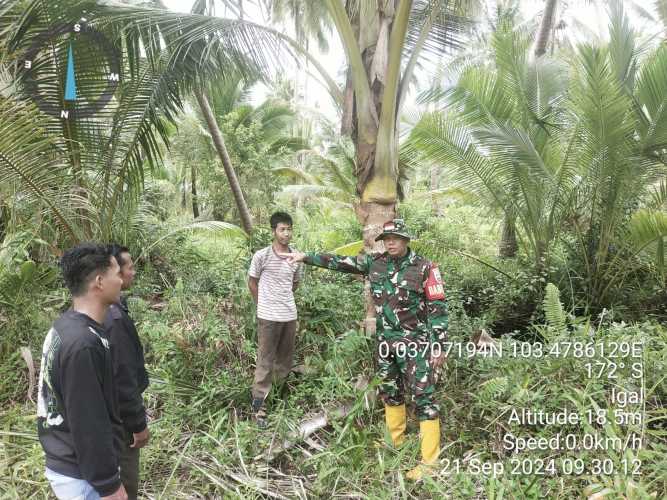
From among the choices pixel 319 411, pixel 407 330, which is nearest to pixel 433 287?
pixel 407 330

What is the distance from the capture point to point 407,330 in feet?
11.4

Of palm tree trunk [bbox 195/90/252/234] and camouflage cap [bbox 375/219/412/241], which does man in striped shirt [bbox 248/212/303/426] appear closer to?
camouflage cap [bbox 375/219/412/241]

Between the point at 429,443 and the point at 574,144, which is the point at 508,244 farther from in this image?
the point at 429,443

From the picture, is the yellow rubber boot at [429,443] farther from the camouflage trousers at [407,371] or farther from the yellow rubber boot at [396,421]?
the yellow rubber boot at [396,421]

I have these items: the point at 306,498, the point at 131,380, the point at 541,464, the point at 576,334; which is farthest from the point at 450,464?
the point at 131,380

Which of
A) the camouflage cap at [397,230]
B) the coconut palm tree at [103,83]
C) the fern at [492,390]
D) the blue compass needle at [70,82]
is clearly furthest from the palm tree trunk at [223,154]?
the fern at [492,390]

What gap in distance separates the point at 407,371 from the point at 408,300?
504 mm

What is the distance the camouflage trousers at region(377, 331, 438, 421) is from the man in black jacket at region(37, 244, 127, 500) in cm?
198

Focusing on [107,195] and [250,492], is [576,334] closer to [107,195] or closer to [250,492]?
[250,492]

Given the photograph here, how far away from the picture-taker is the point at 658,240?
5012 millimetres

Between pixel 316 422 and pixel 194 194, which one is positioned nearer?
pixel 316 422

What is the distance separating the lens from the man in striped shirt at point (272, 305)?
393cm

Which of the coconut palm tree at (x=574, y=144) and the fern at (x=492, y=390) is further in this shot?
the coconut palm tree at (x=574, y=144)

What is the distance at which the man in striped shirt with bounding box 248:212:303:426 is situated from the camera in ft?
12.9
